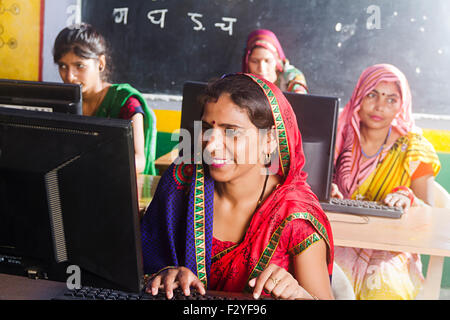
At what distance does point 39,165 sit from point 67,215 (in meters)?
0.08

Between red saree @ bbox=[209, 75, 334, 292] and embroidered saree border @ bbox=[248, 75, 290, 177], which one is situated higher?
embroidered saree border @ bbox=[248, 75, 290, 177]

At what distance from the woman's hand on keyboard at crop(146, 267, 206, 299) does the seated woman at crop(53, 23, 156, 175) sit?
1304 mm

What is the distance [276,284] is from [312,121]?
755 mm

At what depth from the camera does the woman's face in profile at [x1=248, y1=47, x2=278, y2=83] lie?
2924 millimetres

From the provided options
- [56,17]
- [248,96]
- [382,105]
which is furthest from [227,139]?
[56,17]

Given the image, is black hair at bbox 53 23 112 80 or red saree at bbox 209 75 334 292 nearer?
red saree at bbox 209 75 334 292

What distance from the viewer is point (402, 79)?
91.8 inches

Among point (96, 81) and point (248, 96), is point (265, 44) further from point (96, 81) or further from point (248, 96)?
point (248, 96)

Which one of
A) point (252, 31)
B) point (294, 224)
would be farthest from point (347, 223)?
point (252, 31)

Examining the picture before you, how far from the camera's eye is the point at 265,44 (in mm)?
3021

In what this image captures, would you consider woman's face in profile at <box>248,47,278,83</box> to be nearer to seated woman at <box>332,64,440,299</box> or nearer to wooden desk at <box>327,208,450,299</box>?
seated woman at <box>332,64,440,299</box>

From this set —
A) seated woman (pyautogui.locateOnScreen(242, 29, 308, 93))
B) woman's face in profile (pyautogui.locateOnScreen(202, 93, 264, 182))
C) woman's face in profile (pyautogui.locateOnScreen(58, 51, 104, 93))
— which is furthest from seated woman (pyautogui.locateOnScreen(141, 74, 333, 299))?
seated woman (pyautogui.locateOnScreen(242, 29, 308, 93))

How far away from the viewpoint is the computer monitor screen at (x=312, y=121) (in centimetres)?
149
